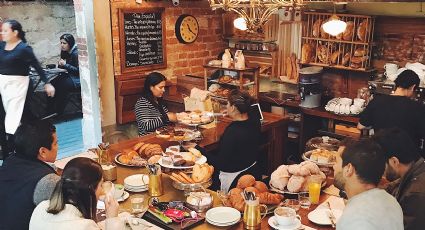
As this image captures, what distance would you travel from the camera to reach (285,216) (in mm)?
2658

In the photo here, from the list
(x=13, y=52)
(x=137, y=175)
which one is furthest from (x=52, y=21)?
(x=137, y=175)

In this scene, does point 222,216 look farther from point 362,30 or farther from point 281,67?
point 281,67

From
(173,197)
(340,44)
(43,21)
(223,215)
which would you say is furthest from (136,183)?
(43,21)

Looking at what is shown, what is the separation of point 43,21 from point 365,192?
902 centimetres

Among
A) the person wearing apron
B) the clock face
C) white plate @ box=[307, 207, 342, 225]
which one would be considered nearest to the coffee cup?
white plate @ box=[307, 207, 342, 225]

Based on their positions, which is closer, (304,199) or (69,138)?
(304,199)

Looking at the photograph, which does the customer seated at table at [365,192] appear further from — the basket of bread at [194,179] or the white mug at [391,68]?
the white mug at [391,68]

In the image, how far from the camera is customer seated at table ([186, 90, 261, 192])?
394 cm

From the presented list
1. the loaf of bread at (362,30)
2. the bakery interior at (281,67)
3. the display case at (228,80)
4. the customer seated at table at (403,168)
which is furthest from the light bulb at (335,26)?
the customer seated at table at (403,168)

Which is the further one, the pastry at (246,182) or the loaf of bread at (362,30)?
the loaf of bread at (362,30)

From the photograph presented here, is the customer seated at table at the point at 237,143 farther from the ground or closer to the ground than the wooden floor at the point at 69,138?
farther from the ground

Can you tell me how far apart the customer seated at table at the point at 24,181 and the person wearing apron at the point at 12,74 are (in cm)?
363

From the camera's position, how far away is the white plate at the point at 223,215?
2715mm

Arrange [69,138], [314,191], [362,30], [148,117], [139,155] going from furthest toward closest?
[69,138]
[362,30]
[148,117]
[139,155]
[314,191]
